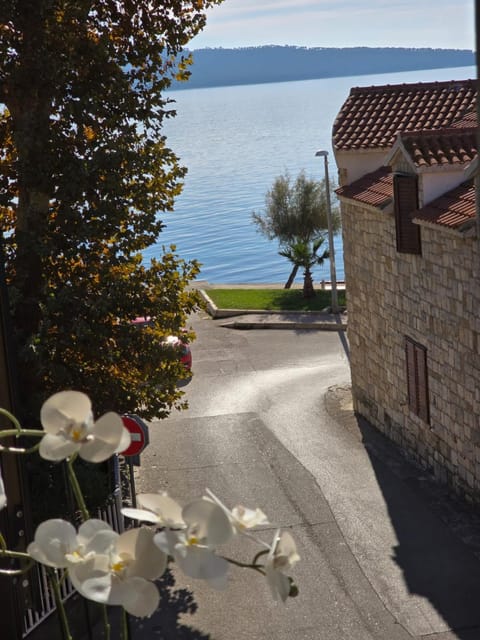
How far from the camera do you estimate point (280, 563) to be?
4.94 ft

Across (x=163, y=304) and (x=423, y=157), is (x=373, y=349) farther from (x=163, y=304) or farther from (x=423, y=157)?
(x=163, y=304)

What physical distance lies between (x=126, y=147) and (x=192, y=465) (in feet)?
25.2

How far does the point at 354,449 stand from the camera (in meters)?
19.3

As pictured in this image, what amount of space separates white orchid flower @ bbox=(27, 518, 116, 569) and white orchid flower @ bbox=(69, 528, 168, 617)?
0.07ft

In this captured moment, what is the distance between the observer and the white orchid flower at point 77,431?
4.81ft

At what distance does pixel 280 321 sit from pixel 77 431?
33707mm

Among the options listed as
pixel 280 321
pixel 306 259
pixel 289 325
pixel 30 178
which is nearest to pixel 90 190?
pixel 30 178

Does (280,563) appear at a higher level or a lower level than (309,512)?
higher

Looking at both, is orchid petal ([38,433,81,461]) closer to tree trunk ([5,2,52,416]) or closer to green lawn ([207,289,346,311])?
tree trunk ([5,2,52,416])

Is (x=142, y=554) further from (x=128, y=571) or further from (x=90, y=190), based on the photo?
(x=90, y=190)

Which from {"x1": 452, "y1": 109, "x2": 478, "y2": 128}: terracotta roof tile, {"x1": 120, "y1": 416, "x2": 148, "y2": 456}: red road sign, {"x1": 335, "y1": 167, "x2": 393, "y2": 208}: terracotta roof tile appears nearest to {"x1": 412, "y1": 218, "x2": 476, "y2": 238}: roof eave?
{"x1": 335, "y1": 167, "x2": 393, "y2": 208}: terracotta roof tile

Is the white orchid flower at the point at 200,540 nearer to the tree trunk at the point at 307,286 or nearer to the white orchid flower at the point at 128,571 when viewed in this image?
the white orchid flower at the point at 128,571

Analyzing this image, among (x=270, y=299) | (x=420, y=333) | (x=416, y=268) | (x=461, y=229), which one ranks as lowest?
(x=270, y=299)

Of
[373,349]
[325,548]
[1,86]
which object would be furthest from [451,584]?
[1,86]
